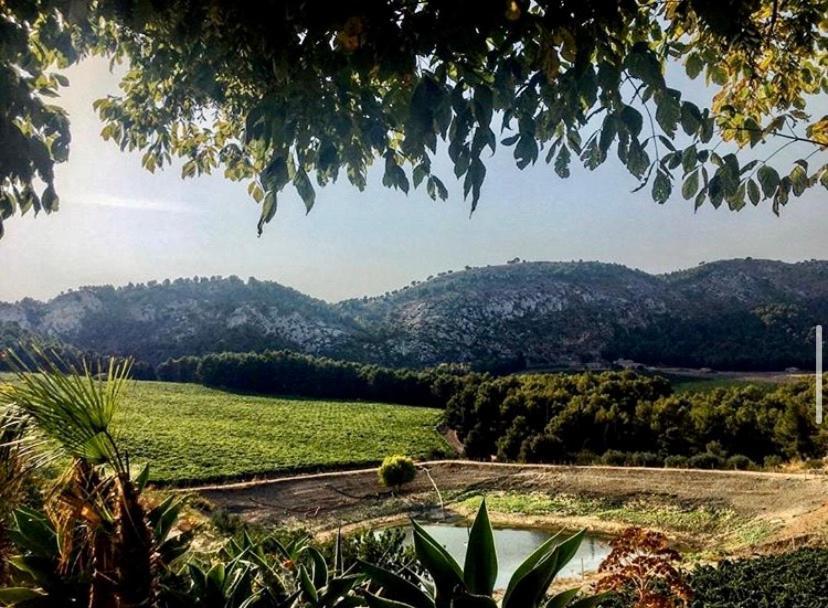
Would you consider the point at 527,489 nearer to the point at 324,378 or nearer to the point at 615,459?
the point at 615,459

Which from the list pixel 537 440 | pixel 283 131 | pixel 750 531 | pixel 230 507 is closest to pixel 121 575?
pixel 283 131

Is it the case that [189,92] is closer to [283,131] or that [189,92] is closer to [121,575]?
[283,131]

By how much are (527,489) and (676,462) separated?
4.90 metres

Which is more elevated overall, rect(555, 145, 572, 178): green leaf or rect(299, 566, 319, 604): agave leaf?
Result: rect(555, 145, 572, 178): green leaf

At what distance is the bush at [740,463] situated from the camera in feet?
61.0

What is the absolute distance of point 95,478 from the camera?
1953 mm

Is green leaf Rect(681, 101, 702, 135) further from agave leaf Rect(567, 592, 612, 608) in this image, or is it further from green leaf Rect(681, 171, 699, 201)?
agave leaf Rect(567, 592, 612, 608)

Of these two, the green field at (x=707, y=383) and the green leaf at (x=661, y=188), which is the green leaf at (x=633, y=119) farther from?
the green field at (x=707, y=383)

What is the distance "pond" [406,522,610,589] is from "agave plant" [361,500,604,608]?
27.6 ft

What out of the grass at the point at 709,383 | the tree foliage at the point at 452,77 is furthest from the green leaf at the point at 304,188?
the grass at the point at 709,383

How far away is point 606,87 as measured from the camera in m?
1.61

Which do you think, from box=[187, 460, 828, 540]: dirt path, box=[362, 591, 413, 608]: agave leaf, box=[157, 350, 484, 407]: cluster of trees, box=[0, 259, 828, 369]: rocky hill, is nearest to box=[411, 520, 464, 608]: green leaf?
box=[362, 591, 413, 608]: agave leaf

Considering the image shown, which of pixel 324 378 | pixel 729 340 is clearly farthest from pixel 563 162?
pixel 729 340

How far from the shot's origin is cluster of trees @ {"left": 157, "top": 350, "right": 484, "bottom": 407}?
1625 inches
